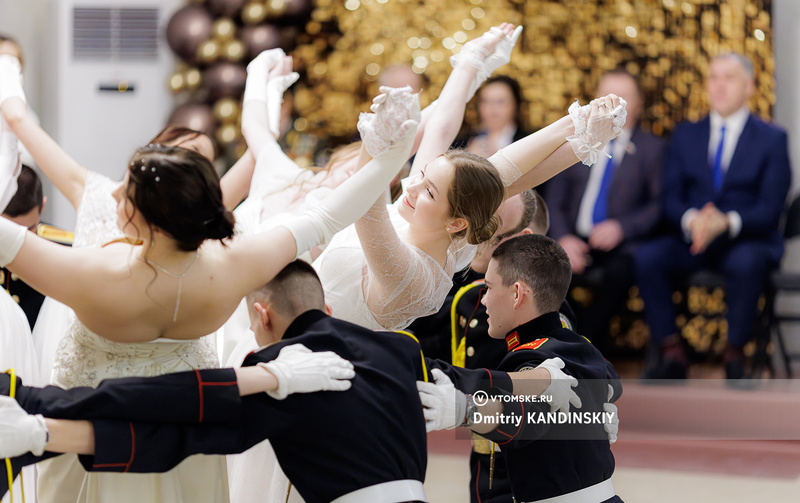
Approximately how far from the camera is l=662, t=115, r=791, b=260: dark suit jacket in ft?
18.4

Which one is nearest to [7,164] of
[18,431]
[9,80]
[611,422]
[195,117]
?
[9,80]

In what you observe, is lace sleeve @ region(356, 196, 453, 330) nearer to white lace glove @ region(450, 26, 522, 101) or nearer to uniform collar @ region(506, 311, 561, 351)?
uniform collar @ region(506, 311, 561, 351)

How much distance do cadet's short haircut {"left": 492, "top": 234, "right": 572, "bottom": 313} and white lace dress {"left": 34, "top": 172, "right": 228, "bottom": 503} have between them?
2.70 ft

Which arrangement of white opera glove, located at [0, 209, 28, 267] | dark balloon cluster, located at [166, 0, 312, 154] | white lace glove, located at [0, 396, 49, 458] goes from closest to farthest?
white lace glove, located at [0, 396, 49, 458], white opera glove, located at [0, 209, 28, 267], dark balloon cluster, located at [166, 0, 312, 154]

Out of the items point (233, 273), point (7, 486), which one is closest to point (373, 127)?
point (233, 273)

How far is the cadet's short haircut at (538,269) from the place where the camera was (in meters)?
2.61

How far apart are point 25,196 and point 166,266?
161 centimetres

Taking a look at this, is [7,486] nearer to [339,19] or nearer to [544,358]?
[544,358]

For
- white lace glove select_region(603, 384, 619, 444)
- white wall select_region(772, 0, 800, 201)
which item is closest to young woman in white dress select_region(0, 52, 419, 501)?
white lace glove select_region(603, 384, 619, 444)

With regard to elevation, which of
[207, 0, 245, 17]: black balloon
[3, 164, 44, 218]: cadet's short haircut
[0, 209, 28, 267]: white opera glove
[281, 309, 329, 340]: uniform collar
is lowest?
[281, 309, 329, 340]: uniform collar

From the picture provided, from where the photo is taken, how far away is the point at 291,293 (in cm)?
219

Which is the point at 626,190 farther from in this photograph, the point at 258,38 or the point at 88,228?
the point at 88,228

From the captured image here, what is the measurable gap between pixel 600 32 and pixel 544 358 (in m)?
4.84

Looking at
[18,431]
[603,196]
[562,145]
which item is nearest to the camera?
[18,431]
